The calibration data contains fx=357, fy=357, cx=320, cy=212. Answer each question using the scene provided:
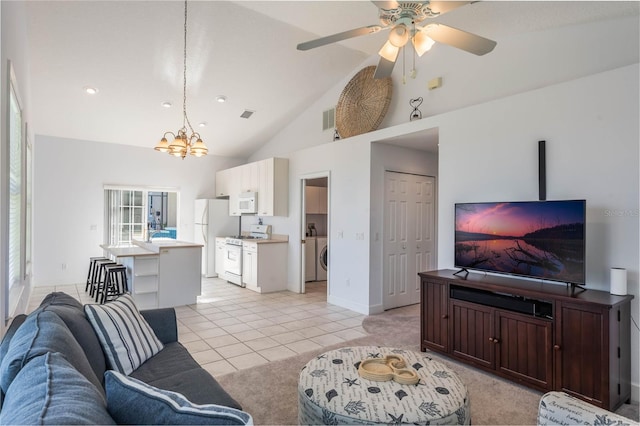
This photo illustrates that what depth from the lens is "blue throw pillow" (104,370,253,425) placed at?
993 mm

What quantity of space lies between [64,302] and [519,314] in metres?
3.28

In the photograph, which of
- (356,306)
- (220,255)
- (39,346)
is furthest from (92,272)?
(39,346)

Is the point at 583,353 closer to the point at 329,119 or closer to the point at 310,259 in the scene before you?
the point at 329,119

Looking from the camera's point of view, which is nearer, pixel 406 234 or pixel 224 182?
pixel 406 234

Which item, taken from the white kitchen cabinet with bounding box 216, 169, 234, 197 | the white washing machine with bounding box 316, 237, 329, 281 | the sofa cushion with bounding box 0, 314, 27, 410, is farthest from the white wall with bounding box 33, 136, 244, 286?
the sofa cushion with bounding box 0, 314, 27, 410

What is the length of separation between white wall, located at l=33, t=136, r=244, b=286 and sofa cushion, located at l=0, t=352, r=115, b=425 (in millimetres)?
6749

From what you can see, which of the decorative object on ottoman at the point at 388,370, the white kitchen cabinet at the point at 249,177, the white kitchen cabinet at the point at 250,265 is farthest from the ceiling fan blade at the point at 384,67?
the white kitchen cabinet at the point at 249,177

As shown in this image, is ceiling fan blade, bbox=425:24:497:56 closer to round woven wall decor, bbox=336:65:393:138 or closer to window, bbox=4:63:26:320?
round woven wall decor, bbox=336:65:393:138

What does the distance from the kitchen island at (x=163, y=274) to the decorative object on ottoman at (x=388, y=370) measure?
12.5ft

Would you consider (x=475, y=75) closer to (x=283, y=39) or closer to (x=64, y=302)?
(x=283, y=39)

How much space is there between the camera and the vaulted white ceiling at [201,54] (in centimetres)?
364

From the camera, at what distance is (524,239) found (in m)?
3.10

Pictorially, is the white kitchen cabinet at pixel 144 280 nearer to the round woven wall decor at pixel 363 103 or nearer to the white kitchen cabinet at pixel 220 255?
the white kitchen cabinet at pixel 220 255

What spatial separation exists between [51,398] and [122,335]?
1317mm
